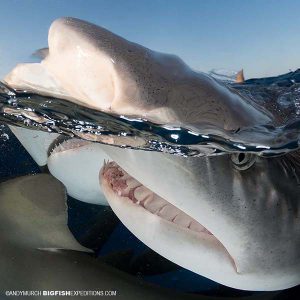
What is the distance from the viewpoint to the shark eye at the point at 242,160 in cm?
141

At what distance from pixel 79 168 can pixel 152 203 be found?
2.18 ft

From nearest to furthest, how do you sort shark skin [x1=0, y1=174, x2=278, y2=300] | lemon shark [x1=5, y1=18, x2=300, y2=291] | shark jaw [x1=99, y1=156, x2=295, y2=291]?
lemon shark [x1=5, y1=18, x2=300, y2=291]
shark jaw [x1=99, y1=156, x2=295, y2=291]
shark skin [x1=0, y1=174, x2=278, y2=300]

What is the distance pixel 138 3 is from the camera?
8.07ft

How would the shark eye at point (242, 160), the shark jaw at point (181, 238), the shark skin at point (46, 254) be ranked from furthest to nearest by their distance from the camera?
the shark skin at point (46, 254)
the shark jaw at point (181, 238)
the shark eye at point (242, 160)

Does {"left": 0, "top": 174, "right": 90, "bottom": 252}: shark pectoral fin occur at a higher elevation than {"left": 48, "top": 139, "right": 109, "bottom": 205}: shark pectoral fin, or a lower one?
lower

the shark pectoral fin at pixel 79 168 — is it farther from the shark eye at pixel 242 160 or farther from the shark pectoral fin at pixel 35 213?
the shark eye at pixel 242 160

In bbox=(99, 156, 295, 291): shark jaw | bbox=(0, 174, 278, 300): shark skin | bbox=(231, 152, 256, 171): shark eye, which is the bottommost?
bbox=(0, 174, 278, 300): shark skin

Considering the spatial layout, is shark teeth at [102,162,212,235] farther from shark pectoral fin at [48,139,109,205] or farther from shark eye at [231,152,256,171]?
shark pectoral fin at [48,139,109,205]

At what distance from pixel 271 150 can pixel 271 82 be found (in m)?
1.77

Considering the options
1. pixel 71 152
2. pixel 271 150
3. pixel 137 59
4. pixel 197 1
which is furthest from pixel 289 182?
pixel 197 1

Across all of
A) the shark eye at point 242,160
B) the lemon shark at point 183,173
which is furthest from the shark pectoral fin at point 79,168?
the shark eye at point 242,160

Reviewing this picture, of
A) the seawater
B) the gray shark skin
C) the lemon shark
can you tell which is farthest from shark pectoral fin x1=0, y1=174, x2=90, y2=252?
the lemon shark

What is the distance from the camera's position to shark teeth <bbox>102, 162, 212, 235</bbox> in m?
1.56

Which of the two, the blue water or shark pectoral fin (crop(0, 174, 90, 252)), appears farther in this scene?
shark pectoral fin (crop(0, 174, 90, 252))
